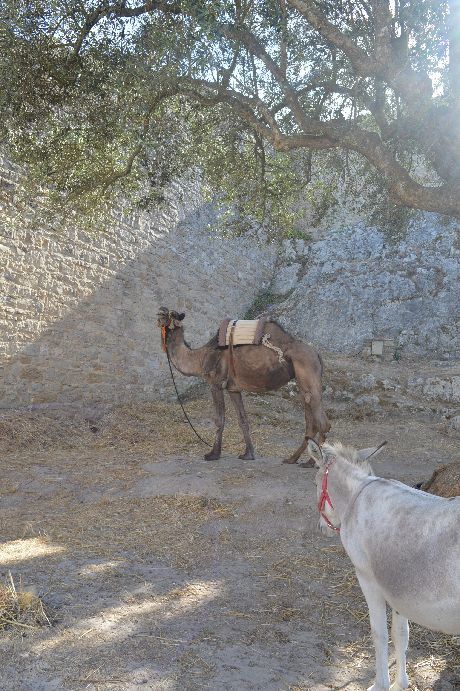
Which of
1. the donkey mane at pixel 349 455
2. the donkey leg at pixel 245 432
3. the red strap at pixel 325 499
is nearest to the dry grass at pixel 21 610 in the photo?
the red strap at pixel 325 499

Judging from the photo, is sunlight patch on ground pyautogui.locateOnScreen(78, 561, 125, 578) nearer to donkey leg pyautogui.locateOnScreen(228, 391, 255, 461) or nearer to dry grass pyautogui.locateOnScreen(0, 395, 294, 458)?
donkey leg pyautogui.locateOnScreen(228, 391, 255, 461)

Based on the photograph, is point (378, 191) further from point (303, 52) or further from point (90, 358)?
point (90, 358)

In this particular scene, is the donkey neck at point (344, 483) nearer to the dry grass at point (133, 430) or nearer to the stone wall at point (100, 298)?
the dry grass at point (133, 430)

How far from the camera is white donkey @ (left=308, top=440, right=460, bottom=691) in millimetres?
2818

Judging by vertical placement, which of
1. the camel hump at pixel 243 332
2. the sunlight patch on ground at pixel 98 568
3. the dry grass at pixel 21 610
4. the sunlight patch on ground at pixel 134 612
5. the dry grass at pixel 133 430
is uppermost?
the camel hump at pixel 243 332

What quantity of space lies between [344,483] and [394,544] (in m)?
0.57

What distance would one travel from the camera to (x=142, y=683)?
3.20m

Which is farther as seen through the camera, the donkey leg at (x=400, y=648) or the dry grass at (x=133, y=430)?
the dry grass at (x=133, y=430)

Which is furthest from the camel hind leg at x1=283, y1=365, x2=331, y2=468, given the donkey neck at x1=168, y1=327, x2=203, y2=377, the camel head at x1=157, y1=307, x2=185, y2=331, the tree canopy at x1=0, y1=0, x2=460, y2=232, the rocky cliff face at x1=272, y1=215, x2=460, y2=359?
the rocky cliff face at x1=272, y1=215, x2=460, y2=359

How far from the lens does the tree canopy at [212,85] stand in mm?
6613

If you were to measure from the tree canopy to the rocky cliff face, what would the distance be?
776cm

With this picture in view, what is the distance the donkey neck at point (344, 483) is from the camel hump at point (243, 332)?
503cm

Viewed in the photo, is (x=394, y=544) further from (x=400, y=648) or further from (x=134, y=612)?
(x=134, y=612)

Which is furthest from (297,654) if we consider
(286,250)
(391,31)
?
(286,250)
